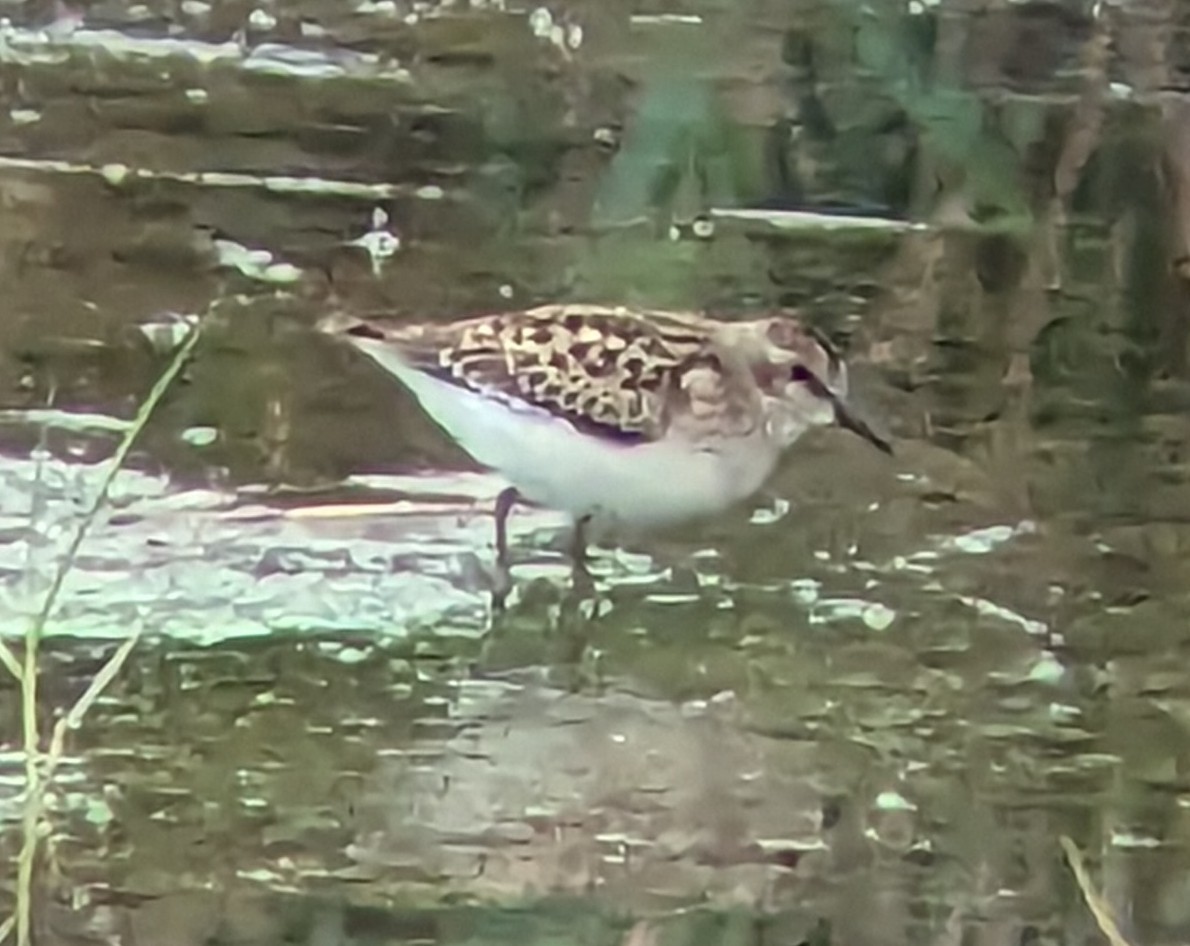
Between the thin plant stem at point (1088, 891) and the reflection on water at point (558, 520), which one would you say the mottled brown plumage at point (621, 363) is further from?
the thin plant stem at point (1088, 891)

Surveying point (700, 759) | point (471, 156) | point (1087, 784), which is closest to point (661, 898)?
point (700, 759)

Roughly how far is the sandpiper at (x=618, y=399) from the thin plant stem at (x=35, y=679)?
7 centimetres

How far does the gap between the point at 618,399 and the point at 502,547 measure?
0.08 meters

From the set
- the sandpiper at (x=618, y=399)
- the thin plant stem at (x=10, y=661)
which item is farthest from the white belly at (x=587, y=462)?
the thin plant stem at (x=10, y=661)

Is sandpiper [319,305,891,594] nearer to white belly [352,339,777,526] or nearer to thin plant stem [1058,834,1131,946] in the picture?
white belly [352,339,777,526]

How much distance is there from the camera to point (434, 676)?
0.70 meters

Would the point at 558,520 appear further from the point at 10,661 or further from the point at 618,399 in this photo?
the point at 10,661

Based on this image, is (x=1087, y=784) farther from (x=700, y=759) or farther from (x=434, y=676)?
(x=434, y=676)

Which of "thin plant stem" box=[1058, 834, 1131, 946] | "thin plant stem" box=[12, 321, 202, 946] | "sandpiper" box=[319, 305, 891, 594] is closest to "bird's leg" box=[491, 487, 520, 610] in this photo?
"sandpiper" box=[319, 305, 891, 594]

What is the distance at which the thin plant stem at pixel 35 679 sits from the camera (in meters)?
0.69

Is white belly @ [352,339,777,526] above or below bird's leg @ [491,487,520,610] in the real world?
above

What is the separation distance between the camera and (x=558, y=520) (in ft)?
2.27

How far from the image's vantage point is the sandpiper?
0.68 metres

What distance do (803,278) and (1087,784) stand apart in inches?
9.4
